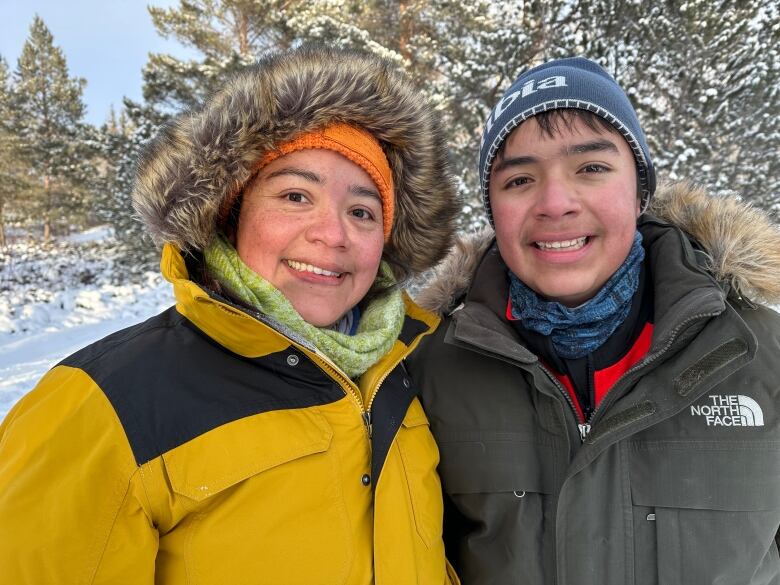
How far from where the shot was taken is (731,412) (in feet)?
4.76

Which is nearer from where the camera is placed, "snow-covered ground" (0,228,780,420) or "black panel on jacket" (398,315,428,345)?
"black panel on jacket" (398,315,428,345)

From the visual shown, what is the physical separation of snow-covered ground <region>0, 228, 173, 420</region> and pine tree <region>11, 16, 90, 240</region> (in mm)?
2719

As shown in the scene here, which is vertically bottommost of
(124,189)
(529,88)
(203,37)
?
(529,88)

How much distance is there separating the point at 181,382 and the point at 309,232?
593 mm

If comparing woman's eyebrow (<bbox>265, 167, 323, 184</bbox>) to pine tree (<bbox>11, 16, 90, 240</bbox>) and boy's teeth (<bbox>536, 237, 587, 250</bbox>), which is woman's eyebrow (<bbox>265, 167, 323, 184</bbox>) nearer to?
boy's teeth (<bbox>536, 237, 587, 250</bbox>)

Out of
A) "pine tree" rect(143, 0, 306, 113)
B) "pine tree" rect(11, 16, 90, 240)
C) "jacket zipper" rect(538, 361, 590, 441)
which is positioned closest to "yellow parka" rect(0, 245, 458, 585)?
"jacket zipper" rect(538, 361, 590, 441)

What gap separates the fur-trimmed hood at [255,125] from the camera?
1.53 m

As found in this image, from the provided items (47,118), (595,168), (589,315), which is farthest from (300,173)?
(47,118)

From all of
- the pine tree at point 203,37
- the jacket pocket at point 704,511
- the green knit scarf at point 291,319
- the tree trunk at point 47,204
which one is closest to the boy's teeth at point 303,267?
the green knit scarf at point 291,319

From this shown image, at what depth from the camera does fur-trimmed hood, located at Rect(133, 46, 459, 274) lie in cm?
153

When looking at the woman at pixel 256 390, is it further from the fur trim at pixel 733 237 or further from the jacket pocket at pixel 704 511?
the fur trim at pixel 733 237

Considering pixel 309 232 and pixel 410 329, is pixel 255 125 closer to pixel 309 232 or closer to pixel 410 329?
pixel 309 232

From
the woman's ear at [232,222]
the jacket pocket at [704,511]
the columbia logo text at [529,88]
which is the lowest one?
the jacket pocket at [704,511]

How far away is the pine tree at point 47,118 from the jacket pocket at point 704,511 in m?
18.0
